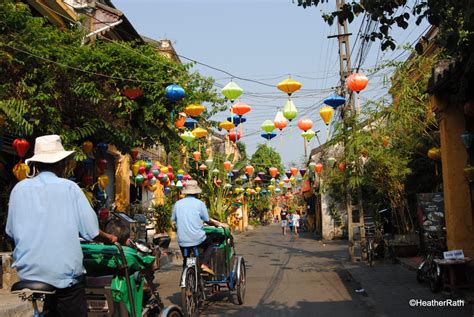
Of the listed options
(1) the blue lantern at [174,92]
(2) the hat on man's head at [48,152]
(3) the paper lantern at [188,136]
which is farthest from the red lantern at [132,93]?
(2) the hat on man's head at [48,152]

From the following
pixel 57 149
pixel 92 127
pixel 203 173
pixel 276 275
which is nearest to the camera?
pixel 57 149

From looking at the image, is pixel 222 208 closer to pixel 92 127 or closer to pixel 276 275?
pixel 276 275

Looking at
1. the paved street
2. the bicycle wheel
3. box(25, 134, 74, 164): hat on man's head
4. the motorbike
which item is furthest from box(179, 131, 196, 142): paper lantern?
box(25, 134, 74, 164): hat on man's head

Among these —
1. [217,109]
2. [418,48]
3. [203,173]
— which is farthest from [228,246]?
[203,173]

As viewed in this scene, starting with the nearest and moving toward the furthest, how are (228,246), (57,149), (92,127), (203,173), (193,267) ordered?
1. (57,149)
2. (193,267)
3. (228,246)
4. (92,127)
5. (203,173)

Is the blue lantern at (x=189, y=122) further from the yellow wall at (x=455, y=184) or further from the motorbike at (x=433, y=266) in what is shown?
the motorbike at (x=433, y=266)

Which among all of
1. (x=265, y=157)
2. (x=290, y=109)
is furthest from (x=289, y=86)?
(x=265, y=157)

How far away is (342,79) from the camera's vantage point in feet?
51.3

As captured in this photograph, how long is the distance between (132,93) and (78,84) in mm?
1038

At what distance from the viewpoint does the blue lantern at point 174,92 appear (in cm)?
1000

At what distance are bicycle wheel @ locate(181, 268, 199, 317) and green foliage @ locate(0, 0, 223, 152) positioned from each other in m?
3.92

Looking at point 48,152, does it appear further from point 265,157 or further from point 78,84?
point 265,157

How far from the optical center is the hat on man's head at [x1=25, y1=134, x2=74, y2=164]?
12.5 feet

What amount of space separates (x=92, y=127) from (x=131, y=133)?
906mm
